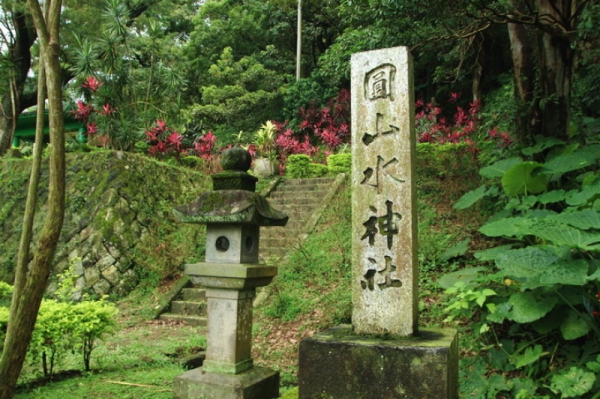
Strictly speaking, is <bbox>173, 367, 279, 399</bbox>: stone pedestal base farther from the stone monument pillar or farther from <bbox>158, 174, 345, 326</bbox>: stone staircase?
<bbox>158, 174, 345, 326</bbox>: stone staircase

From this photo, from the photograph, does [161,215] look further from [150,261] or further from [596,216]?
[596,216]

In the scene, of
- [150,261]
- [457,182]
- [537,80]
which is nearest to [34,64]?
[150,261]

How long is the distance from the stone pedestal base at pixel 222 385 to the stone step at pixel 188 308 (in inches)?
140

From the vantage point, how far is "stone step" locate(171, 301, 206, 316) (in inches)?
295

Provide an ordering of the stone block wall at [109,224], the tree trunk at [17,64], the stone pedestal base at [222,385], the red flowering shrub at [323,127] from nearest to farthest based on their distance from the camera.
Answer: the stone pedestal base at [222,385] < the stone block wall at [109,224] < the tree trunk at [17,64] < the red flowering shrub at [323,127]

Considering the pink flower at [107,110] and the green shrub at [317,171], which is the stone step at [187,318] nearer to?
the pink flower at [107,110]

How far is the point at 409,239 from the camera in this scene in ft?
10.4

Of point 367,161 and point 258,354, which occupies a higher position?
point 367,161

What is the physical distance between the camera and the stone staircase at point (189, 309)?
7240 mm

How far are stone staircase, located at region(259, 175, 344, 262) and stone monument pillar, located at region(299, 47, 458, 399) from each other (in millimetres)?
4470

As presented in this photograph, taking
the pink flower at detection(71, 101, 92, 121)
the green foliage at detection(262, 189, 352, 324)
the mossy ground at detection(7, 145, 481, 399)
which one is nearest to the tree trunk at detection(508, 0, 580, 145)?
the mossy ground at detection(7, 145, 481, 399)

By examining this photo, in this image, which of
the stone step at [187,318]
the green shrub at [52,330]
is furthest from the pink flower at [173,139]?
the green shrub at [52,330]

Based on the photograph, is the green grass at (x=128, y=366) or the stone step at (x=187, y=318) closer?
the green grass at (x=128, y=366)

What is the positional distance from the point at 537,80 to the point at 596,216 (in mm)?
3245
